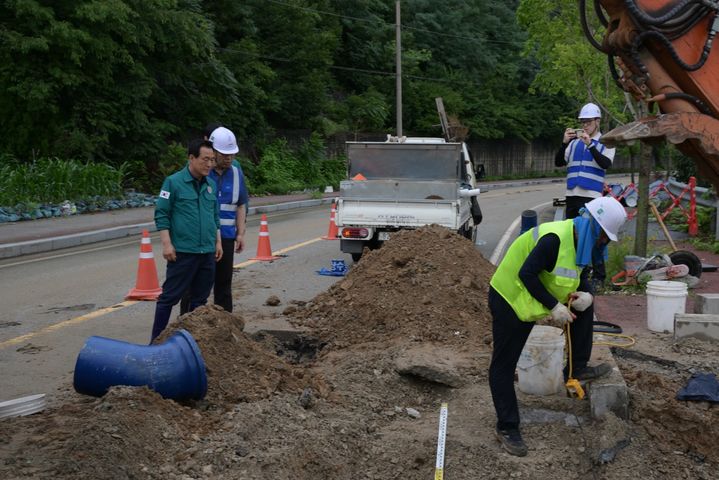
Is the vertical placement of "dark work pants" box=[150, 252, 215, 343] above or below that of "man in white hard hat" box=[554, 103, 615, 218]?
below

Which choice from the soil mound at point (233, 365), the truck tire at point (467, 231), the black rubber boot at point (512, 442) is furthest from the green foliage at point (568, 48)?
the black rubber boot at point (512, 442)

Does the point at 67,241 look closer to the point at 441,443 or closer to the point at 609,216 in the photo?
the point at 441,443

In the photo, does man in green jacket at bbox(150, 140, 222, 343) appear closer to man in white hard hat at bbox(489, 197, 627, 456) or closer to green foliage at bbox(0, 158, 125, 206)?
man in white hard hat at bbox(489, 197, 627, 456)

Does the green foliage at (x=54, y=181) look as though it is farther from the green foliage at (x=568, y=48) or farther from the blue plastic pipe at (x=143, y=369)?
the blue plastic pipe at (x=143, y=369)

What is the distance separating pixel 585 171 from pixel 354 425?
16.8ft

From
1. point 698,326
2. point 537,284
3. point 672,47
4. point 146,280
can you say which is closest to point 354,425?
point 537,284

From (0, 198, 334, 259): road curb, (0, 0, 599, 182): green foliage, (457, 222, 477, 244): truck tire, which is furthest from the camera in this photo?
(0, 0, 599, 182): green foliage

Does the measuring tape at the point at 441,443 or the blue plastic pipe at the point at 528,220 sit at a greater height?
the blue plastic pipe at the point at 528,220

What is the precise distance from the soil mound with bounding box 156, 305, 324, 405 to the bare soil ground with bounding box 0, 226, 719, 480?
0.01m

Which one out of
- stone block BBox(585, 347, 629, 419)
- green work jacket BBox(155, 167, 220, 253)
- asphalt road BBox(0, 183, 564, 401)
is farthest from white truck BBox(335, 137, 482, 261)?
stone block BBox(585, 347, 629, 419)

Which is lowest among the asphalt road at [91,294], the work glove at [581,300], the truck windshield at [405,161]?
the asphalt road at [91,294]

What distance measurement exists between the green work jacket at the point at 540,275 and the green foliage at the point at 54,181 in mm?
17264

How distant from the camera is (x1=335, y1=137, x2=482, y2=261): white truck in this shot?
11.7 metres

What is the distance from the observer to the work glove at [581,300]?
4.88 metres
